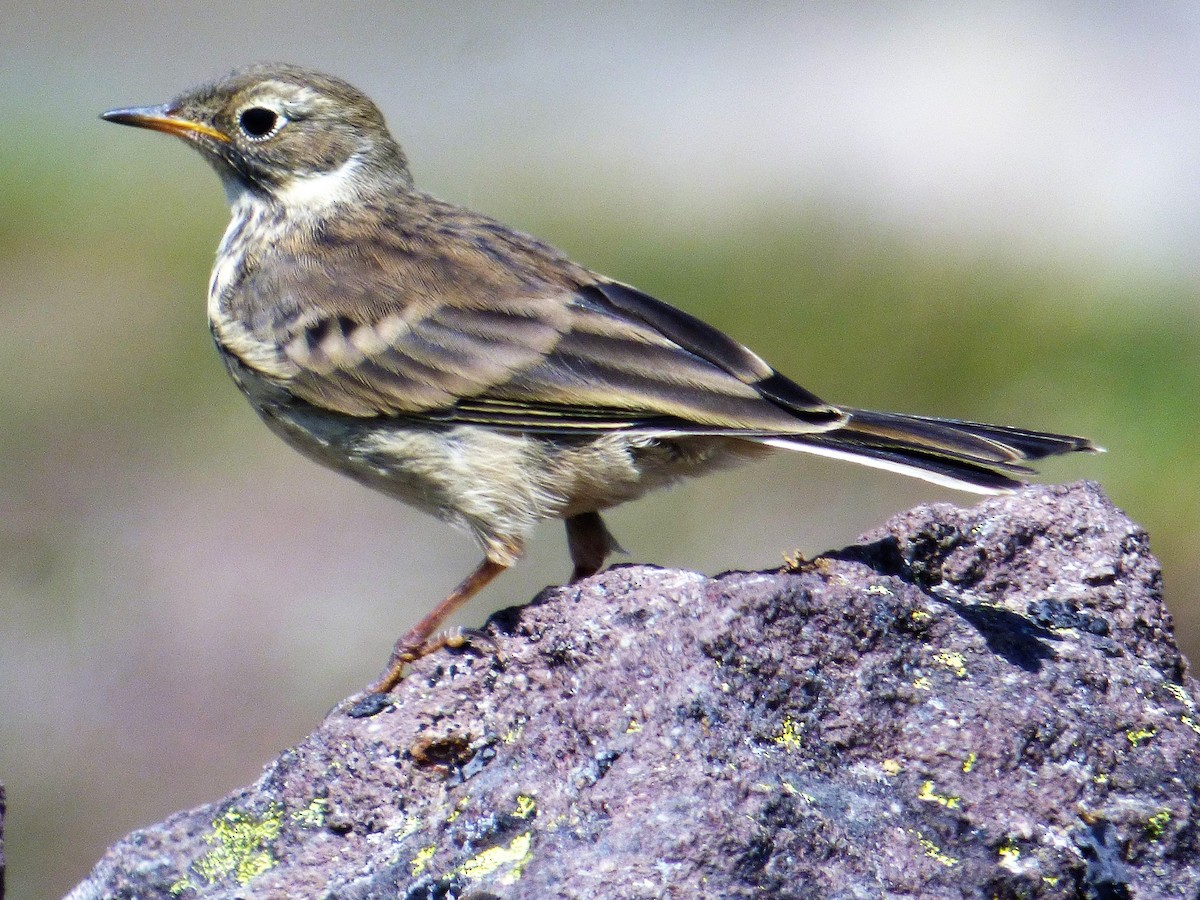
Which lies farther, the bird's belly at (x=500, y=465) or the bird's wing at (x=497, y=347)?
the bird's belly at (x=500, y=465)

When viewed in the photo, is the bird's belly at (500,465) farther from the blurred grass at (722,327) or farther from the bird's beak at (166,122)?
the blurred grass at (722,327)

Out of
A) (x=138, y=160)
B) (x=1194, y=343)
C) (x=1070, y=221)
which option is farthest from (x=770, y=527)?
(x=138, y=160)

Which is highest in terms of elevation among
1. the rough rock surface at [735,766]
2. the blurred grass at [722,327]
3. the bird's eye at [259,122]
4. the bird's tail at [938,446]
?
the blurred grass at [722,327]

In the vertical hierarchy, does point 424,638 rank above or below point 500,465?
below

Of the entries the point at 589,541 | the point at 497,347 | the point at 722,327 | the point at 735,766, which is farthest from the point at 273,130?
the point at 722,327

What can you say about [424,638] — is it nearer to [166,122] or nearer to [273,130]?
[273,130]

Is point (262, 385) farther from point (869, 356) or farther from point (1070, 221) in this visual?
point (1070, 221)

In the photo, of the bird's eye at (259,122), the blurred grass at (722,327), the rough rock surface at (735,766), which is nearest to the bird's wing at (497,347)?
the bird's eye at (259,122)
